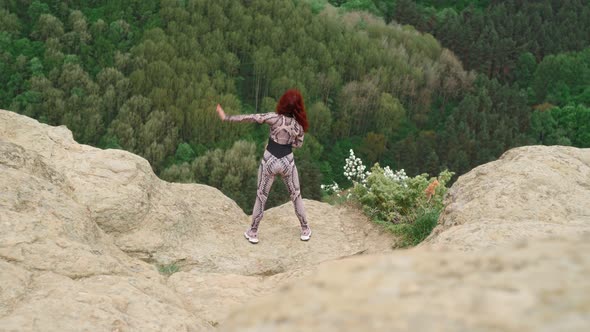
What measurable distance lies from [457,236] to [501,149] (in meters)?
55.2

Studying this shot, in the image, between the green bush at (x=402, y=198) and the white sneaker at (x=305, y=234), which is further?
the green bush at (x=402, y=198)

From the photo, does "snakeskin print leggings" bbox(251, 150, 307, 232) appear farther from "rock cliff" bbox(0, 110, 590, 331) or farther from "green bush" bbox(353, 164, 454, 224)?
"green bush" bbox(353, 164, 454, 224)

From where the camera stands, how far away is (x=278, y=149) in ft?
28.6

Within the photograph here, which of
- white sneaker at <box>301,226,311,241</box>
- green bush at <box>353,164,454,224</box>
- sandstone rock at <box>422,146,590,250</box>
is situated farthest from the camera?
green bush at <box>353,164,454,224</box>

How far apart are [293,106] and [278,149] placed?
0.66 meters

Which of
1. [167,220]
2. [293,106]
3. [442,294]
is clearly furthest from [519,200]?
[442,294]

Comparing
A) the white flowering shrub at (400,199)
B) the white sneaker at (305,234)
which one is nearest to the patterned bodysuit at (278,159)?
the white sneaker at (305,234)

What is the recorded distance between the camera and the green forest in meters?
48.6

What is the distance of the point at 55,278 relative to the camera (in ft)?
17.3

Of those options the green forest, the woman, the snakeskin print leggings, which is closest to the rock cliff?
the snakeskin print leggings

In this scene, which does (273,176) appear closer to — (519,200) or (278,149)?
(278,149)

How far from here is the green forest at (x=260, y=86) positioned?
4862cm

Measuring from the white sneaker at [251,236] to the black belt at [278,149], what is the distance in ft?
4.35

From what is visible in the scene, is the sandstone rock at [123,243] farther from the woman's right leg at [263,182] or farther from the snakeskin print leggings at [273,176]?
the snakeskin print leggings at [273,176]
